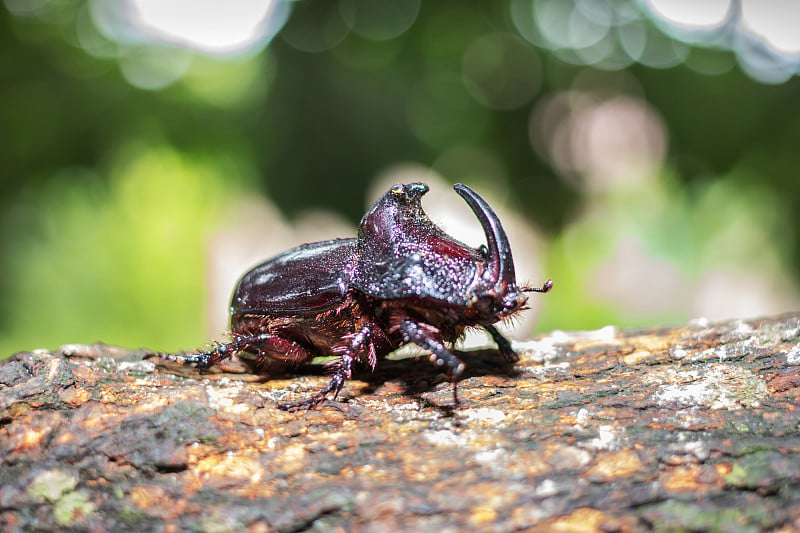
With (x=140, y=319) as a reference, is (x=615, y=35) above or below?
above

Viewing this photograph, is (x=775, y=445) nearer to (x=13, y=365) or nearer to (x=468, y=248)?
(x=468, y=248)

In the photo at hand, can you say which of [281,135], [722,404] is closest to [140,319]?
[281,135]

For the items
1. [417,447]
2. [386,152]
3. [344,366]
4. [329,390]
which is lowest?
[417,447]

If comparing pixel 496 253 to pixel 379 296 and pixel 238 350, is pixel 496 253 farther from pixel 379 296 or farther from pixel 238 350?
pixel 238 350

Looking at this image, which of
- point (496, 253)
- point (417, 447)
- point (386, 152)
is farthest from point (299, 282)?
point (386, 152)

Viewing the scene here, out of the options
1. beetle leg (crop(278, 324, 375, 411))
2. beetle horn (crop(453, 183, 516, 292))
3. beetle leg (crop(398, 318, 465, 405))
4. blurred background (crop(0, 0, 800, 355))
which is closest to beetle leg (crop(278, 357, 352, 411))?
beetle leg (crop(278, 324, 375, 411))
